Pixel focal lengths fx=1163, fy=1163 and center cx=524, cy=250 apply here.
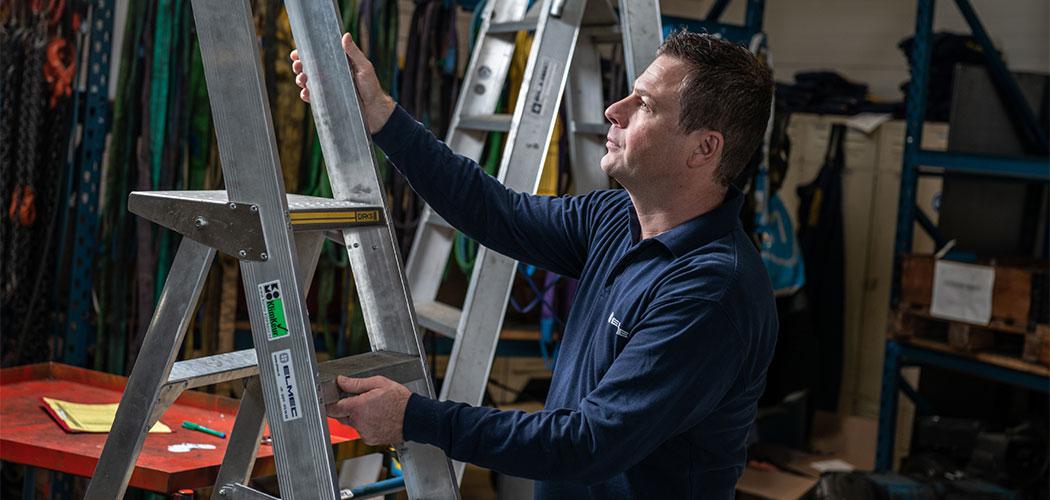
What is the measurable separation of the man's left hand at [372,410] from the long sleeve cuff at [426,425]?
1 centimetres

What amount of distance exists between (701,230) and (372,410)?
0.71 metres

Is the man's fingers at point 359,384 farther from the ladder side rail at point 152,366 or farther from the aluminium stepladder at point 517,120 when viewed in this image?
the aluminium stepladder at point 517,120

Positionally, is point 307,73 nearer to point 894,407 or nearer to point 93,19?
point 93,19

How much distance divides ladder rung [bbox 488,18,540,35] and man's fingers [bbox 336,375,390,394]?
1.46m

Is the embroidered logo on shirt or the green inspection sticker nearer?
the green inspection sticker

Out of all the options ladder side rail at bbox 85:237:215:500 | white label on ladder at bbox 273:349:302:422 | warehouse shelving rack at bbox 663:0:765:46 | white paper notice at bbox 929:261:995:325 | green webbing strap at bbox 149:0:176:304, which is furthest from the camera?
A: white paper notice at bbox 929:261:995:325

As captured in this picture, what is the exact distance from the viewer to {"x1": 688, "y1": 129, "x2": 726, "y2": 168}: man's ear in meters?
2.18

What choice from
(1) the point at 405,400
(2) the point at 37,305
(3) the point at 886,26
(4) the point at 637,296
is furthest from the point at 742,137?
(3) the point at 886,26

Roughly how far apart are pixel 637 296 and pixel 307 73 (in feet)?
2.39

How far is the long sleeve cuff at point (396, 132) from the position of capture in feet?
7.49

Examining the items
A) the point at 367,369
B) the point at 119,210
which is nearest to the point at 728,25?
the point at 119,210

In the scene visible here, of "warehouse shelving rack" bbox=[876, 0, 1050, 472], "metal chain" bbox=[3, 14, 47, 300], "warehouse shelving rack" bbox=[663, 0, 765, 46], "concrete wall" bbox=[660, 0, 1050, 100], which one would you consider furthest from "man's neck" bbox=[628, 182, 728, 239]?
"concrete wall" bbox=[660, 0, 1050, 100]

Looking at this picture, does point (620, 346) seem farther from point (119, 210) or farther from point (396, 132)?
point (119, 210)

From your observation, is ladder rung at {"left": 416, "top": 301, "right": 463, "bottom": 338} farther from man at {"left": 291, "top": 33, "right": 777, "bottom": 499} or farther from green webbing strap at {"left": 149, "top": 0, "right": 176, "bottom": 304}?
green webbing strap at {"left": 149, "top": 0, "right": 176, "bottom": 304}
